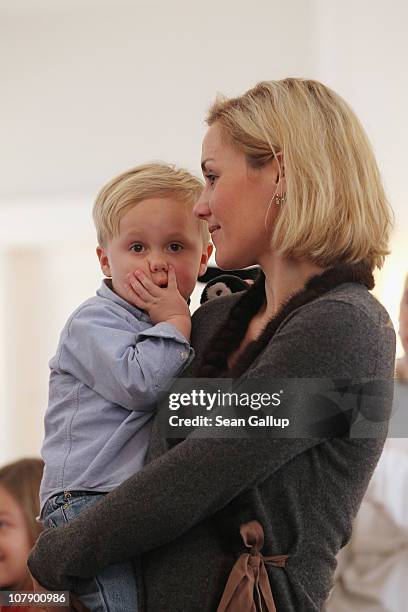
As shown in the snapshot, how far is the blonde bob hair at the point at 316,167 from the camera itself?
0.76 metres

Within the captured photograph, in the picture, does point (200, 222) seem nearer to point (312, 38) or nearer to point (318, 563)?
point (318, 563)

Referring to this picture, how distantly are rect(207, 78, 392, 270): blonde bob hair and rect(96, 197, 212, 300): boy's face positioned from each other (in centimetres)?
11

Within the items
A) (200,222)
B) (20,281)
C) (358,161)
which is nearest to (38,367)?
(20,281)

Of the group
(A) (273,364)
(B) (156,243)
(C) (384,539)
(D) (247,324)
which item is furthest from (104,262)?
(C) (384,539)

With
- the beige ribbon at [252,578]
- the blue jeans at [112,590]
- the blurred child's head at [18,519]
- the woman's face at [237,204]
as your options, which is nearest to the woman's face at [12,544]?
the blurred child's head at [18,519]

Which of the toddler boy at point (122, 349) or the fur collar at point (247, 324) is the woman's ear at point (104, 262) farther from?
the fur collar at point (247, 324)

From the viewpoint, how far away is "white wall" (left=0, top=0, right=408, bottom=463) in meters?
2.35

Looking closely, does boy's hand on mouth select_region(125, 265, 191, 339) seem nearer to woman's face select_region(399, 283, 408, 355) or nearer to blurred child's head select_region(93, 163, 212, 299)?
blurred child's head select_region(93, 163, 212, 299)

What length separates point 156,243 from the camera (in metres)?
0.89

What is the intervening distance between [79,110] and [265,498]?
192 centimetres

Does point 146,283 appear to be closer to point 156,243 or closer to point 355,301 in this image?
point 156,243

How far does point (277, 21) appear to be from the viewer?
7.72 feet

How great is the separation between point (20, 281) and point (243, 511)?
73.3 inches

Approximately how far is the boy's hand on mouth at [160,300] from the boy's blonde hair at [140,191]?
60 millimetres
